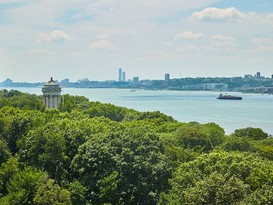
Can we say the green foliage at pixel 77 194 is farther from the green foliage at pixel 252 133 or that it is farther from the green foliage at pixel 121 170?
the green foliage at pixel 252 133

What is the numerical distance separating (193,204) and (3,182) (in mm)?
10723

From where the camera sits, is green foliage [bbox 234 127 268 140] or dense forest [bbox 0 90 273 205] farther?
green foliage [bbox 234 127 268 140]

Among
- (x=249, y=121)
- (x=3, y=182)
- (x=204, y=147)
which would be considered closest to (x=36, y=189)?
(x=3, y=182)

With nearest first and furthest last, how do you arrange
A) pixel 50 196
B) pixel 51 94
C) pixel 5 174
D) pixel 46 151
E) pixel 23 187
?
pixel 50 196, pixel 23 187, pixel 5 174, pixel 46 151, pixel 51 94

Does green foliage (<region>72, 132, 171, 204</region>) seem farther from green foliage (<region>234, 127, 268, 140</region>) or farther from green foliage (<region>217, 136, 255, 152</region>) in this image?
green foliage (<region>234, 127, 268, 140</region>)

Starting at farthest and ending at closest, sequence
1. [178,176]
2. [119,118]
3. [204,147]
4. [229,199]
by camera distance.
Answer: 1. [119,118]
2. [204,147]
3. [178,176]
4. [229,199]

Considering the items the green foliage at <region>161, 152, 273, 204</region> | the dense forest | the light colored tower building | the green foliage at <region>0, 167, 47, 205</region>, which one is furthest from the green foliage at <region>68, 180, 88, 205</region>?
the light colored tower building

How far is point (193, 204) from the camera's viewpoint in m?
21.7

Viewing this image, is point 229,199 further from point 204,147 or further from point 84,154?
point 204,147

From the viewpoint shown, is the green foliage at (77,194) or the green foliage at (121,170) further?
the green foliage at (121,170)

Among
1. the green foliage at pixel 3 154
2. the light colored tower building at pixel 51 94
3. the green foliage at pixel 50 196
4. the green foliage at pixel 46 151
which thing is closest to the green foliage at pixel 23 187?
the green foliage at pixel 50 196

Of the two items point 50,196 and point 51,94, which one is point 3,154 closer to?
point 50,196

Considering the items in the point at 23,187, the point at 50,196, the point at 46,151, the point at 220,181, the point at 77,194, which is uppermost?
the point at 46,151

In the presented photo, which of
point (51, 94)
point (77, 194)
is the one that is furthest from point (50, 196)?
point (51, 94)
